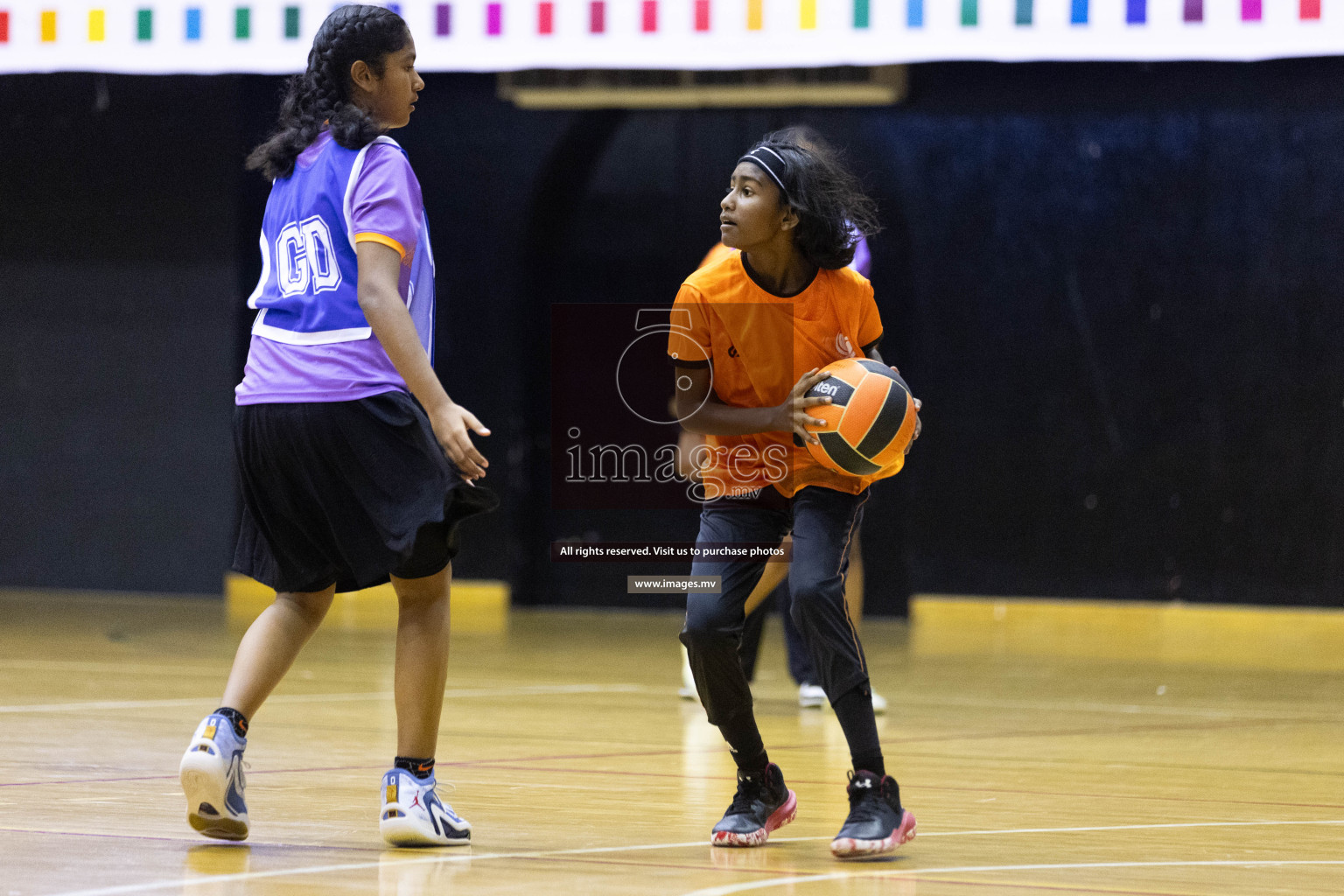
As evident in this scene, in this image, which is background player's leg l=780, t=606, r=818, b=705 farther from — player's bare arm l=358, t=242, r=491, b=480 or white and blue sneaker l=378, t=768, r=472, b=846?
player's bare arm l=358, t=242, r=491, b=480

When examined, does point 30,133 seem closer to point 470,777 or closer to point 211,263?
point 211,263

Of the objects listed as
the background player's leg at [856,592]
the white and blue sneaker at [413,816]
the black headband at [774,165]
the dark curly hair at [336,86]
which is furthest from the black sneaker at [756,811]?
the background player's leg at [856,592]

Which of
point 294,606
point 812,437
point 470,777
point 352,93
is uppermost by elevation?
point 352,93

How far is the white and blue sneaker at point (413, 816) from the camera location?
10.7 feet

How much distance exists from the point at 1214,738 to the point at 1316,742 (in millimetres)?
294

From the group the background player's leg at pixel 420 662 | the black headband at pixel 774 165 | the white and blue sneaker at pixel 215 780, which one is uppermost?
the black headband at pixel 774 165

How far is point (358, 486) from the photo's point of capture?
10.6 ft

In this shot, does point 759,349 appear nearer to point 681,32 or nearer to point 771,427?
point 771,427

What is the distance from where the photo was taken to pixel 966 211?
9.52 m

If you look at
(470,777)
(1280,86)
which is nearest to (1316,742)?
(470,777)

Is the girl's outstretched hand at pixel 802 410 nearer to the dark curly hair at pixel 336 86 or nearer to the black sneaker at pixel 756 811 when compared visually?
the black sneaker at pixel 756 811

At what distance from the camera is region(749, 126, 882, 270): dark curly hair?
136 inches

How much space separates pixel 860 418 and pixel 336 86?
1191mm

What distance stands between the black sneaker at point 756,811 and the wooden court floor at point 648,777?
0.04 metres
